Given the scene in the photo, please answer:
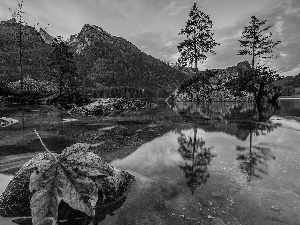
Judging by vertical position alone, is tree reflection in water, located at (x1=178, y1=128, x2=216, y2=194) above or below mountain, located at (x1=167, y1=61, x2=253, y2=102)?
below

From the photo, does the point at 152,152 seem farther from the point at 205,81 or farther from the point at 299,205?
the point at 205,81

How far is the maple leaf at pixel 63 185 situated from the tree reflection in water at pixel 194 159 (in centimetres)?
178

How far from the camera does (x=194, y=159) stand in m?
5.86

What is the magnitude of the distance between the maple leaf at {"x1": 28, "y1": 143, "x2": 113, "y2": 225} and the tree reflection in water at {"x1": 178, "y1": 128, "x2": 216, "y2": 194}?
1785mm

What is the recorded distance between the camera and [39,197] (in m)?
2.77

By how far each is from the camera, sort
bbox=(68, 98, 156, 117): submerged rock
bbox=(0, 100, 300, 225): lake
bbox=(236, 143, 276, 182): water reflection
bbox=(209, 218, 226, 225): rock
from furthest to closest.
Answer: bbox=(68, 98, 156, 117): submerged rock < bbox=(236, 143, 276, 182): water reflection < bbox=(0, 100, 300, 225): lake < bbox=(209, 218, 226, 225): rock

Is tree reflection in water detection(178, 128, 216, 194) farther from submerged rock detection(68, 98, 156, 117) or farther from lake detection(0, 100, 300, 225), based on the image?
submerged rock detection(68, 98, 156, 117)

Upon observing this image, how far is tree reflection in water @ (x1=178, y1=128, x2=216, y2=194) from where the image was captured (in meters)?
4.48

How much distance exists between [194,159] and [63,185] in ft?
12.0

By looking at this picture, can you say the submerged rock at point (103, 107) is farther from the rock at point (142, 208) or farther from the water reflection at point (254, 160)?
the rock at point (142, 208)

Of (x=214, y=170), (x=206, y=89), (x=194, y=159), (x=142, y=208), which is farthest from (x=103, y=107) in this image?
(x=206, y=89)

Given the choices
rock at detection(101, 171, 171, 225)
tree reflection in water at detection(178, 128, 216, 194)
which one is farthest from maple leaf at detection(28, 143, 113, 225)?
tree reflection in water at detection(178, 128, 216, 194)

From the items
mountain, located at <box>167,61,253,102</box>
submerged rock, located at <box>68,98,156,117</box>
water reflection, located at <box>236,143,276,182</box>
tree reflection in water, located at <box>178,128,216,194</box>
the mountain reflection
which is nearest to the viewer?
tree reflection in water, located at <box>178,128,216,194</box>

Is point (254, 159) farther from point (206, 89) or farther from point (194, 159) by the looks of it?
point (206, 89)
